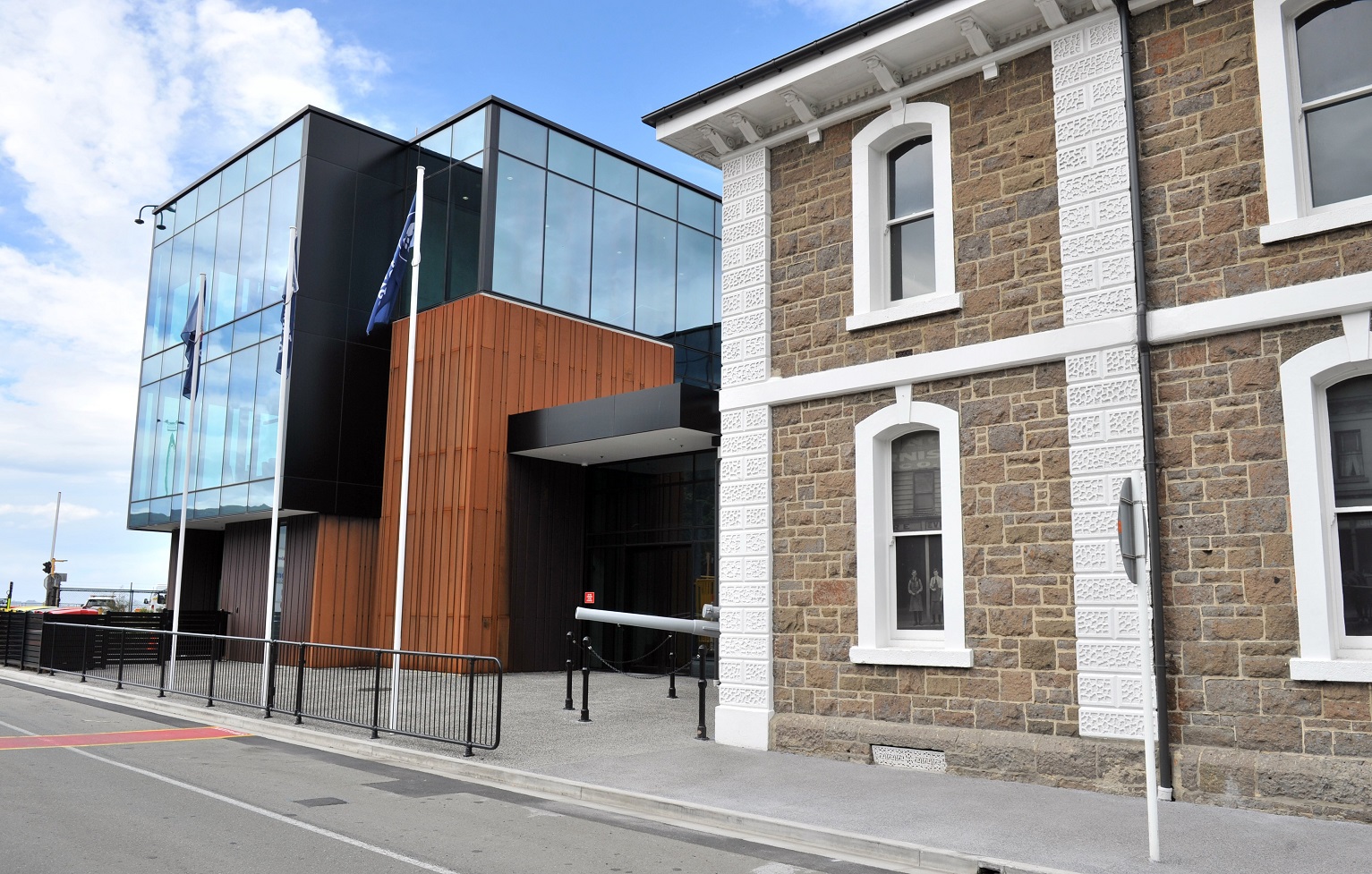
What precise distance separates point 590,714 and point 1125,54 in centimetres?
1105

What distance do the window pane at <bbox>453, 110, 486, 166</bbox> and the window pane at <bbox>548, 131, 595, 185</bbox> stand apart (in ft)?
5.78

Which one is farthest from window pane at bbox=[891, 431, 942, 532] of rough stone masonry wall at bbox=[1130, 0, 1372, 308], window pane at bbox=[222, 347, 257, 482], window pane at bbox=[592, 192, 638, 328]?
window pane at bbox=[222, 347, 257, 482]

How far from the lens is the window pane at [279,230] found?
24578 mm

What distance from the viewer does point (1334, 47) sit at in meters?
9.30

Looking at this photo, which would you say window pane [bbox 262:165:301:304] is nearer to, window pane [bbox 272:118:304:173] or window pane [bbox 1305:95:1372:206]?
window pane [bbox 272:118:304:173]

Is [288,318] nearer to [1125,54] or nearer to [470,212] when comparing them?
[470,212]

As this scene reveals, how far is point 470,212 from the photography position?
78.6 ft

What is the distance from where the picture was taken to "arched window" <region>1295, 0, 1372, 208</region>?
9.09 metres

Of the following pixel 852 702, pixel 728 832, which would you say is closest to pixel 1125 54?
pixel 852 702

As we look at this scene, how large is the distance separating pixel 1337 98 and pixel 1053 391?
3.50 metres

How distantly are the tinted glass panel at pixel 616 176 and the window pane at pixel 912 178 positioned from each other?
14.6 m

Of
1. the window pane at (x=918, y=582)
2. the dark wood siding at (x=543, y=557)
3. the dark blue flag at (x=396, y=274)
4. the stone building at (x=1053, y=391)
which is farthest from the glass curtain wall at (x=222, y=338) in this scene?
the window pane at (x=918, y=582)

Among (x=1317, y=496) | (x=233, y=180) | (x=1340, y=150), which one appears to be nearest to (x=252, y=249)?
(x=233, y=180)

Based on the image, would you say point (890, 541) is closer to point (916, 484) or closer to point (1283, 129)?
point (916, 484)
